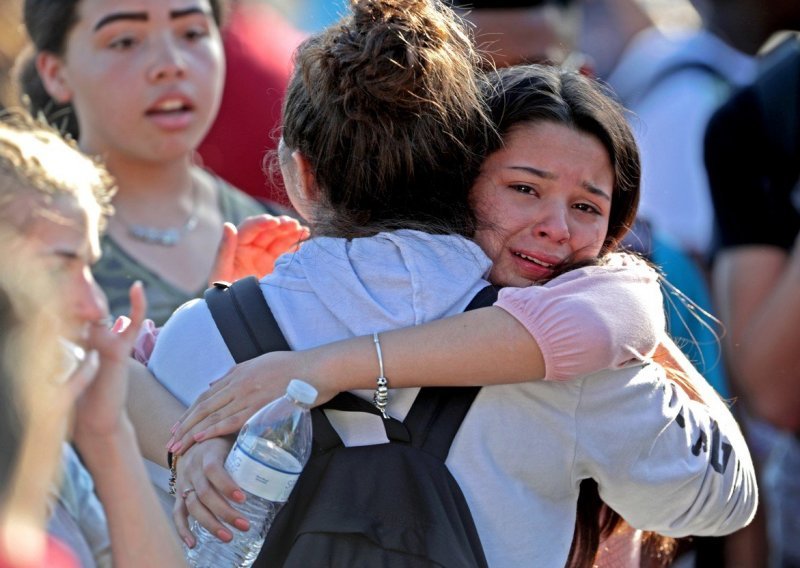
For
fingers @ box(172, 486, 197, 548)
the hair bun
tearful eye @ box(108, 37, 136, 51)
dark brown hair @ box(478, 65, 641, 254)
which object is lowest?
fingers @ box(172, 486, 197, 548)

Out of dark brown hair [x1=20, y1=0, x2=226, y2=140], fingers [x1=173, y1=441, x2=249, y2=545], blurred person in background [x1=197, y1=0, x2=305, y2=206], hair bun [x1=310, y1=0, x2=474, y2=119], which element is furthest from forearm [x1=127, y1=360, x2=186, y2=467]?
blurred person in background [x1=197, y1=0, x2=305, y2=206]

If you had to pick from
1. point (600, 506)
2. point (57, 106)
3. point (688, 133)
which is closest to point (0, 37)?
point (57, 106)

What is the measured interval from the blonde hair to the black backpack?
639 mm

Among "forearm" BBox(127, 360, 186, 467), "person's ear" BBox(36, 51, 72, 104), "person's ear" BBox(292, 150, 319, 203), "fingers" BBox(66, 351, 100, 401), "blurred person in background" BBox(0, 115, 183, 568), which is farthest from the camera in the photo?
"person's ear" BBox(36, 51, 72, 104)

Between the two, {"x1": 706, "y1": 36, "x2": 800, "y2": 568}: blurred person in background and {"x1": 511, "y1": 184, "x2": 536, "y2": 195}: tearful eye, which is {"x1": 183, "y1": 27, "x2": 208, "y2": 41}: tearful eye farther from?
{"x1": 511, "y1": 184, "x2": 536, "y2": 195}: tearful eye

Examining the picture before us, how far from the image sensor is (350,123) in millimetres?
2107

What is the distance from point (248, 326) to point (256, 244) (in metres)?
0.76

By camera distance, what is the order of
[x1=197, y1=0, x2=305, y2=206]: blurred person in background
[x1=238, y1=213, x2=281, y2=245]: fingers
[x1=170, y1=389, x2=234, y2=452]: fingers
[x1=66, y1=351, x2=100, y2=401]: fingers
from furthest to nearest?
[x1=197, y1=0, x2=305, y2=206]: blurred person in background
[x1=238, y1=213, x2=281, y2=245]: fingers
[x1=170, y1=389, x2=234, y2=452]: fingers
[x1=66, y1=351, x2=100, y2=401]: fingers

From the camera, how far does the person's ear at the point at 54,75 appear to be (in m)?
3.65

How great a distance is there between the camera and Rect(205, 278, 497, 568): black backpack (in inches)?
75.1

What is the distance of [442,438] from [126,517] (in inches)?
19.9

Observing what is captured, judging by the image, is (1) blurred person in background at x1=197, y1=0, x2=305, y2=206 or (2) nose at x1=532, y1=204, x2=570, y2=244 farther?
(1) blurred person in background at x1=197, y1=0, x2=305, y2=206

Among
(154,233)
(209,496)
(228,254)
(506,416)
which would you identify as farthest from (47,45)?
(506,416)

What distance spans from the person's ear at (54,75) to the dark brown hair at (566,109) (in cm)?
170
